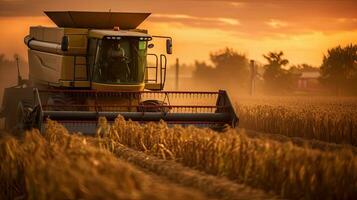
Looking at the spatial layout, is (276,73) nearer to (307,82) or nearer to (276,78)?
(276,78)

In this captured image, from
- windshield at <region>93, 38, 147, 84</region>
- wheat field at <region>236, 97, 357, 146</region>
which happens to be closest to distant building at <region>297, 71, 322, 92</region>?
wheat field at <region>236, 97, 357, 146</region>

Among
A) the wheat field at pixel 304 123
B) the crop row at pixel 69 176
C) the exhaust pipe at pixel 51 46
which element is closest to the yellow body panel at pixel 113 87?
the exhaust pipe at pixel 51 46

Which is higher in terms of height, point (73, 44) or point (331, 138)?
point (73, 44)

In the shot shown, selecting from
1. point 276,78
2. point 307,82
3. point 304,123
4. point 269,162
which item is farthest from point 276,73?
point 269,162

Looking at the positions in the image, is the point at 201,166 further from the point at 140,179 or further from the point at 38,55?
the point at 38,55

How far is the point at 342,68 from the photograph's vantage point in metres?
66.4

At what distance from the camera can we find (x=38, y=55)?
2111cm

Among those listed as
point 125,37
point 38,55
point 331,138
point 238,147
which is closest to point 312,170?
point 238,147

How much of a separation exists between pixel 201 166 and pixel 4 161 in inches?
125

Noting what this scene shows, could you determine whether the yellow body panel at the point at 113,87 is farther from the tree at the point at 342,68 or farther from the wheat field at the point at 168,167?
the tree at the point at 342,68

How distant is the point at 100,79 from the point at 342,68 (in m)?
50.5

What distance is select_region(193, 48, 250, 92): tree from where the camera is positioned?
7462cm

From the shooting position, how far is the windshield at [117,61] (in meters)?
18.5

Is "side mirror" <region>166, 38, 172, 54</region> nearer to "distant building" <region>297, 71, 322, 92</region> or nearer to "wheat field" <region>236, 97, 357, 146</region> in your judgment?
"wheat field" <region>236, 97, 357, 146</region>
